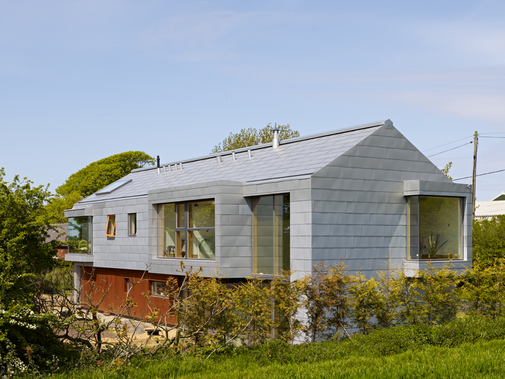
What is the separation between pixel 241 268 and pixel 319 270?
8.87 feet

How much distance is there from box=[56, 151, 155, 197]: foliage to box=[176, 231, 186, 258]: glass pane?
1334 inches

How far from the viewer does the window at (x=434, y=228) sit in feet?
51.3

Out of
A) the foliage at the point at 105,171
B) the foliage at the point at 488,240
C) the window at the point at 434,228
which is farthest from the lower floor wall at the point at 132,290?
the foliage at the point at 105,171

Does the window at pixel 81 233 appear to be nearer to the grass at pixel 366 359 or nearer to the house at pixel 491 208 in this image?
the grass at pixel 366 359

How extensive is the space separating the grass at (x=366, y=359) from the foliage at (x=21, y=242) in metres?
2.00

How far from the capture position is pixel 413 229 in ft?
51.6

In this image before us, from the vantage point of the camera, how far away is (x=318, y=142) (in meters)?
17.5

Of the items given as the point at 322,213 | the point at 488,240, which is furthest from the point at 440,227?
the point at 488,240

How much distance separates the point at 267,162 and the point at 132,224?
672 centimetres

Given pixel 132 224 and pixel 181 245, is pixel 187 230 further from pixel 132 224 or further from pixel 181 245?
pixel 132 224

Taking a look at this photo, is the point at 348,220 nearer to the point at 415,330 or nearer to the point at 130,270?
the point at 415,330

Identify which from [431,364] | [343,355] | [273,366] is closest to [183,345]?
[273,366]

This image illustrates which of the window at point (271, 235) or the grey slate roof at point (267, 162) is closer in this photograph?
the window at point (271, 235)

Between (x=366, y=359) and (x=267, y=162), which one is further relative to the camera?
(x=267, y=162)
